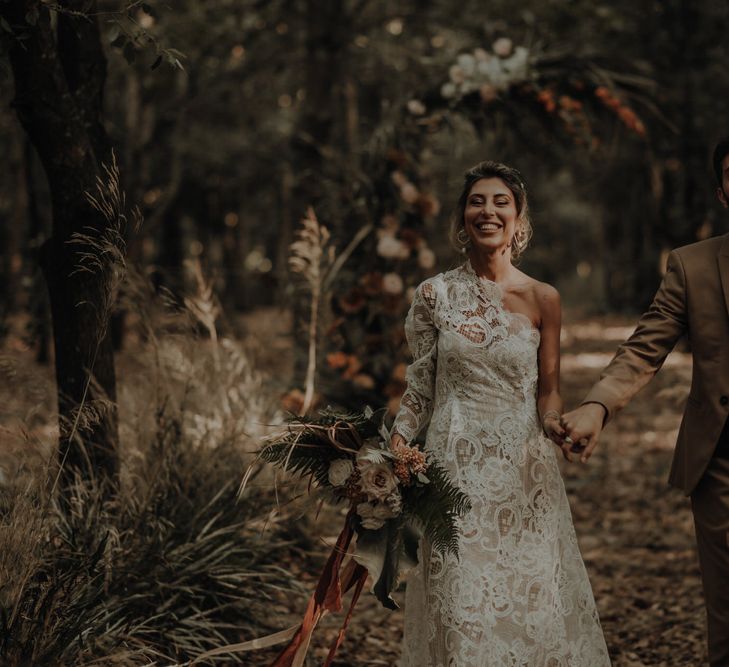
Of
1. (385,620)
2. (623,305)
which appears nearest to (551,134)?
(385,620)

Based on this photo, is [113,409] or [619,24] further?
[619,24]

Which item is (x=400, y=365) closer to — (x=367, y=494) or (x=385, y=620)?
(x=385, y=620)

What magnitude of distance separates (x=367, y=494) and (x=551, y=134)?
230 inches

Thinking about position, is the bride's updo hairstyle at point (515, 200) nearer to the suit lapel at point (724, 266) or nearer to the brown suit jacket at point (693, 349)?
the brown suit jacket at point (693, 349)

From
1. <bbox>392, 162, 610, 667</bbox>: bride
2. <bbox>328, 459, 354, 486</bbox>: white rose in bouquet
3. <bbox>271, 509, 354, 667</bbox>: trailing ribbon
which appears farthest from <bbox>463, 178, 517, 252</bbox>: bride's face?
<bbox>271, 509, 354, 667</bbox>: trailing ribbon

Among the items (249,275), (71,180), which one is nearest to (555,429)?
(71,180)

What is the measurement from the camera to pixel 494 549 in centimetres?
339

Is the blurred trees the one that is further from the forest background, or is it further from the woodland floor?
the woodland floor

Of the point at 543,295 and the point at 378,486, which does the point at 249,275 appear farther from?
the point at 378,486

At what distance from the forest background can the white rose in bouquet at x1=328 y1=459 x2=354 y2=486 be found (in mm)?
1065

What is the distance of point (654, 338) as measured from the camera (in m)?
3.30

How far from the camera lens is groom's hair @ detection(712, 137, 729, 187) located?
316 cm

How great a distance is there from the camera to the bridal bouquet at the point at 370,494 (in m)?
3.13

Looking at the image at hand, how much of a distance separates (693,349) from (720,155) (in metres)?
0.71
